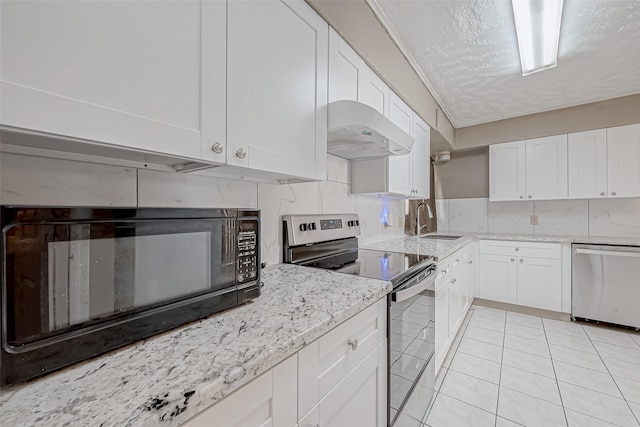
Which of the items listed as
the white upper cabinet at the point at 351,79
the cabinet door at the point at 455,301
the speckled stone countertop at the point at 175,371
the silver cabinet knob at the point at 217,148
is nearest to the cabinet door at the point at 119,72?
the silver cabinet knob at the point at 217,148

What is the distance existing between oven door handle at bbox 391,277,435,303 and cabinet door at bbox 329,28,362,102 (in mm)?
974

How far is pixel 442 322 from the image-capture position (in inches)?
72.1

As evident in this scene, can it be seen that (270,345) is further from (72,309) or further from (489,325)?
(489,325)

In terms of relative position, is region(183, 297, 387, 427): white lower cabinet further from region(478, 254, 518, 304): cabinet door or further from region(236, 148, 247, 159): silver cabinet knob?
region(478, 254, 518, 304): cabinet door

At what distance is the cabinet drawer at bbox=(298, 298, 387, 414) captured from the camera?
678 mm

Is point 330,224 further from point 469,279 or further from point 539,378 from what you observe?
point 469,279

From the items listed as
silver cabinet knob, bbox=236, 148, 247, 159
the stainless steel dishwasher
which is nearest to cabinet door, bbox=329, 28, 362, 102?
silver cabinet knob, bbox=236, 148, 247, 159

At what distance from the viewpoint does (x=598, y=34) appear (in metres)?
1.81

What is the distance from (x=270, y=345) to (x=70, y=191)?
2.36ft

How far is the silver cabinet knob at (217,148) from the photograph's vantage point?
75 cm

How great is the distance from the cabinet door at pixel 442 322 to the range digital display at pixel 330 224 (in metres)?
0.79

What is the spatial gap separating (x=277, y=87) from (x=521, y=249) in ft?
11.1

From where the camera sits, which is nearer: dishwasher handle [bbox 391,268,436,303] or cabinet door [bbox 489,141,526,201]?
dishwasher handle [bbox 391,268,436,303]

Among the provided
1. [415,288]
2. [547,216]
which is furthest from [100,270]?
[547,216]
